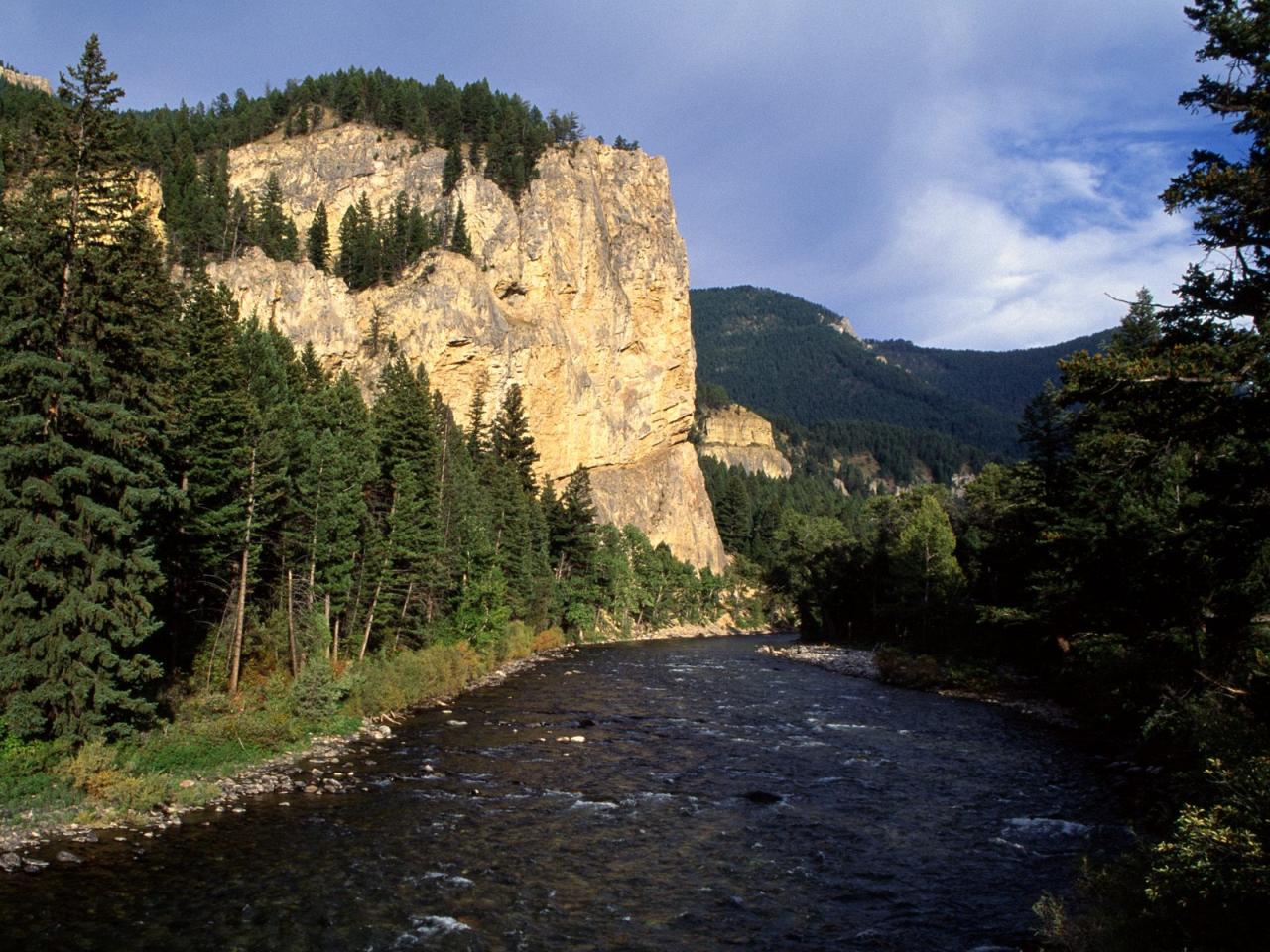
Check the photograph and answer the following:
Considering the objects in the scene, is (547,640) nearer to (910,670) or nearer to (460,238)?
(910,670)

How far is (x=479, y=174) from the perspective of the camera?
106250mm

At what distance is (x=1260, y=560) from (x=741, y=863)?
12.7 metres

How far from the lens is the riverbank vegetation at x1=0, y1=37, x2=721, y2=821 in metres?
18.6

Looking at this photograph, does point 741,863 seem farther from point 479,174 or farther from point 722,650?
point 479,174

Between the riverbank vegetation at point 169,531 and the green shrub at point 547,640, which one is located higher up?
the riverbank vegetation at point 169,531

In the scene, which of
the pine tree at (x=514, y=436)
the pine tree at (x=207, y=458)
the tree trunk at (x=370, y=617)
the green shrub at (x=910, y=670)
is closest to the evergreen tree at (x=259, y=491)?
the pine tree at (x=207, y=458)

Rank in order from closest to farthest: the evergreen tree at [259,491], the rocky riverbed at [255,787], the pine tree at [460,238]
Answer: the rocky riverbed at [255,787], the evergreen tree at [259,491], the pine tree at [460,238]

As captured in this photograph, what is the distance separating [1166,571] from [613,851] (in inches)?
784

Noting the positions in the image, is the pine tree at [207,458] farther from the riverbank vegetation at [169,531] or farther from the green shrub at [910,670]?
the green shrub at [910,670]

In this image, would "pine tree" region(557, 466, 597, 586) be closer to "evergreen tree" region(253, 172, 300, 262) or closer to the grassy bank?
the grassy bank

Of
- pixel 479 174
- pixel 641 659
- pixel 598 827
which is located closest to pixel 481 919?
pixel 598 827

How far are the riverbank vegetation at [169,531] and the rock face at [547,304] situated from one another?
43922 millimetres

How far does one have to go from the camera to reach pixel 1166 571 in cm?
2583

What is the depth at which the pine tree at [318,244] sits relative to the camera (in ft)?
307
